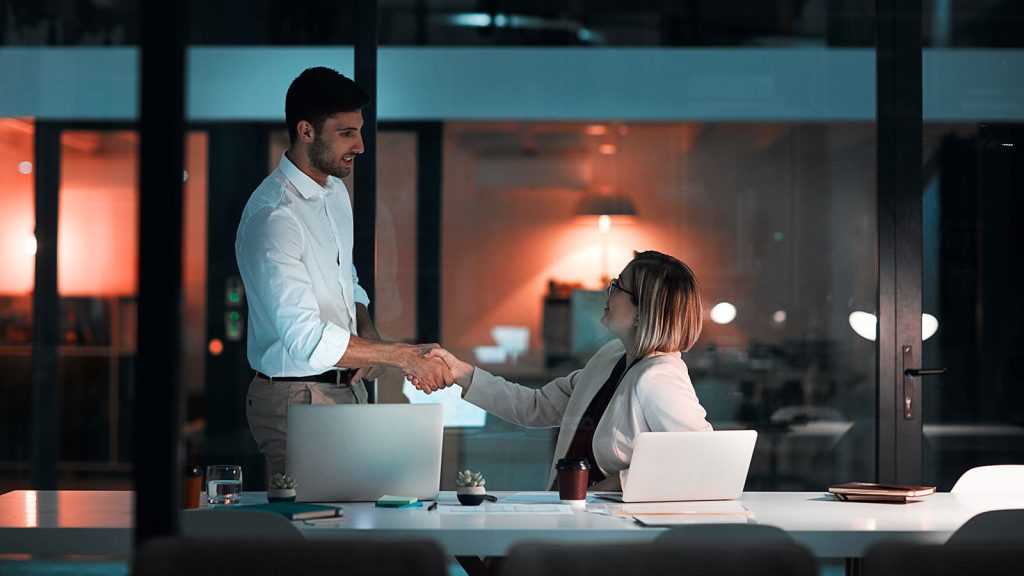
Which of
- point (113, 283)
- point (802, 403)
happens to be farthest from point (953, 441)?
point (113, 283)

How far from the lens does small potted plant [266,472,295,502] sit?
3.01 m

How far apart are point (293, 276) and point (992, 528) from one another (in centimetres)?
209

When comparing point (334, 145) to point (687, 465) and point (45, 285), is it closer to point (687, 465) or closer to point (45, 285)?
point (687, 465)

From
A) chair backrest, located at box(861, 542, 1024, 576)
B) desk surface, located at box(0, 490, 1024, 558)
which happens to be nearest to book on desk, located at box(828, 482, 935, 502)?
desk surface, located at box(0, 490, 1024, 558)

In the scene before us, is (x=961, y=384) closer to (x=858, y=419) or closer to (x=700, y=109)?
(x=858, y=419)

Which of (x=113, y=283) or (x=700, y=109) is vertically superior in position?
(x=700, y=109)

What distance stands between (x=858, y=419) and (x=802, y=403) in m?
0.27

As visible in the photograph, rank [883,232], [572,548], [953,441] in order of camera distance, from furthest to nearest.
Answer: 1. [953,441]
2. [883,232]
3. [572,548]

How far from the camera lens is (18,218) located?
585 cm

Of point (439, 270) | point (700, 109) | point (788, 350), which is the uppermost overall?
point (700, 109)

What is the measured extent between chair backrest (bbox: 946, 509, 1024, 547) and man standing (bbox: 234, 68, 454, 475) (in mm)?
1832

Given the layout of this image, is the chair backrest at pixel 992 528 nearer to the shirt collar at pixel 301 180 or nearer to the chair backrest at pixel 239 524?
the chair backrest at pixel 239 524

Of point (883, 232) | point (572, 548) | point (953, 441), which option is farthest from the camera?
point (953, 441)

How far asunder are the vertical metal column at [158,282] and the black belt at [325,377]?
80.9 inches
